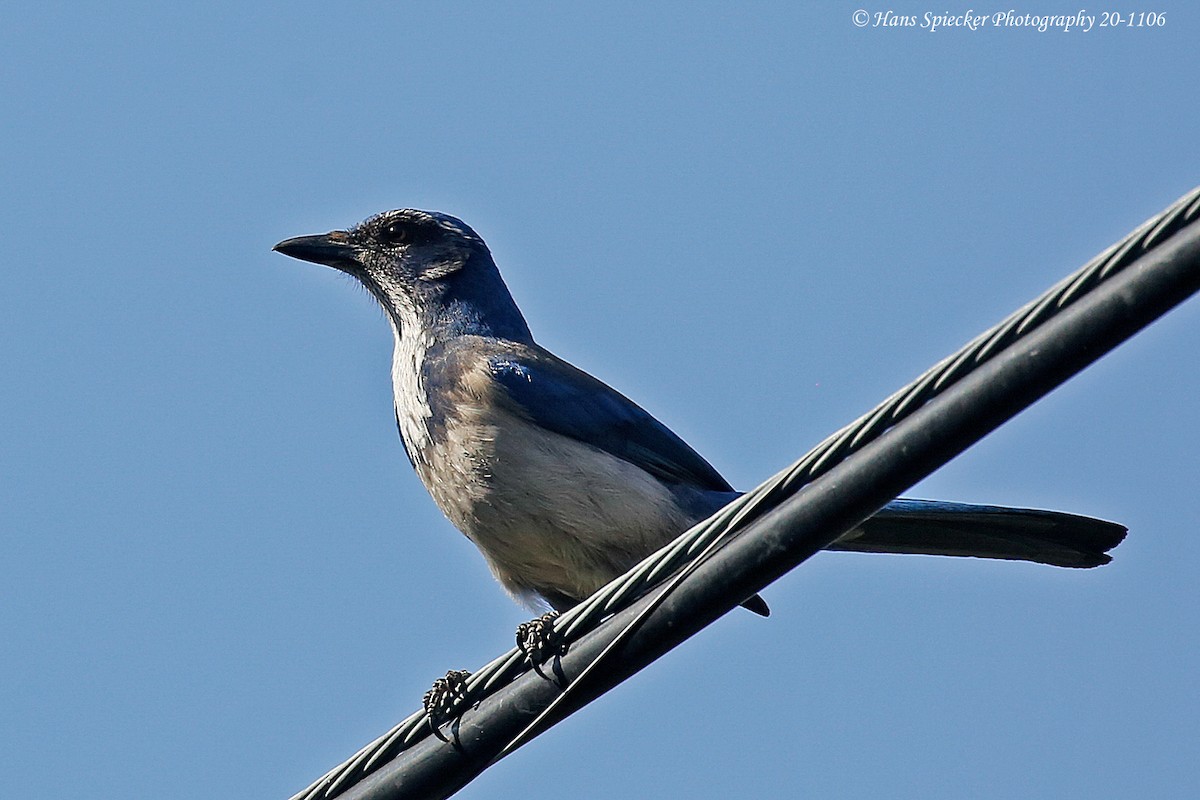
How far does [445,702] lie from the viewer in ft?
15.9

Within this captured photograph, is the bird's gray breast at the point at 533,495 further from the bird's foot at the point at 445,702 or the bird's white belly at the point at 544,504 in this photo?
the bird's foot at the point at 445,702

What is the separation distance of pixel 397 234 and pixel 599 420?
2.11 metres

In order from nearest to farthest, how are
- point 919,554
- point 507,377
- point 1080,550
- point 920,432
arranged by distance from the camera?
point 920,432, point 1080,550, point 919,554, point 507,377

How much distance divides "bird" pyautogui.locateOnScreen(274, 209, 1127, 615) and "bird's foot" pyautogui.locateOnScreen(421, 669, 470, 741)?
1.38 meters

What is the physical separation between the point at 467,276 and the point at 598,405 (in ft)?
4.70

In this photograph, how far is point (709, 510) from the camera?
7500mm

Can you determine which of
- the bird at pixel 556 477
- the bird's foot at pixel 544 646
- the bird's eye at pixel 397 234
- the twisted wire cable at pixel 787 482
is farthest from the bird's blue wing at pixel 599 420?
the bird's foot at pixel 544 646

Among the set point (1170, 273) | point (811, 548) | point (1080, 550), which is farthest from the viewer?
point (1080, 550)

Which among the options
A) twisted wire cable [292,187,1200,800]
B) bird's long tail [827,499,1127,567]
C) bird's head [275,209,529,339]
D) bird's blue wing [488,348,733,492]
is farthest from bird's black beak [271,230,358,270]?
twisted wire cable [292,187,1200,800]

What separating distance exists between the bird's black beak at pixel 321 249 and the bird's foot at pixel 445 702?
3887 millimetres

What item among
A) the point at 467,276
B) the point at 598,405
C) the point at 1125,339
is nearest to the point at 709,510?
the point at 598,405

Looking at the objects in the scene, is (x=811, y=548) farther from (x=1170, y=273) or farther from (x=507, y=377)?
(x=507, y=377)

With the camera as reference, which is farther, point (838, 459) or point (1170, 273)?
point (838, 459)

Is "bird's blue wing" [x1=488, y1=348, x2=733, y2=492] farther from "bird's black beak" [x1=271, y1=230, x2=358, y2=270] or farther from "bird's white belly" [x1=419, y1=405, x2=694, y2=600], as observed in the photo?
"bird's black beak" [x1=271, y1=230, x2=358, y2=270]
